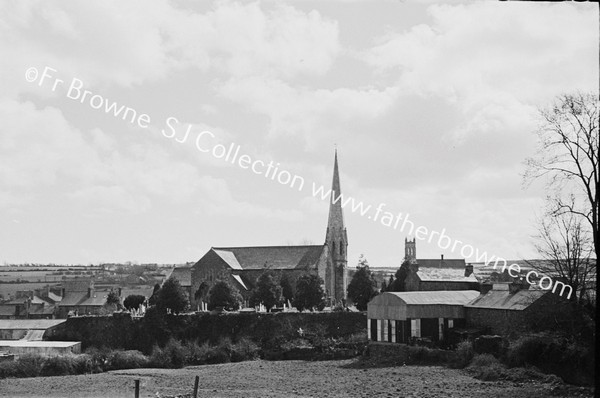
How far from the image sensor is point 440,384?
99.9 feet

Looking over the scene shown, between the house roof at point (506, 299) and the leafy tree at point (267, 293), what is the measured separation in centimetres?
1937

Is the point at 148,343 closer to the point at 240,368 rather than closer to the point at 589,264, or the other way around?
the point at 240,368

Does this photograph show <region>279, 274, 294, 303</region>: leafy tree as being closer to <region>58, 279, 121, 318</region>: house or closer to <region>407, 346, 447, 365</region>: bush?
<region>58, 279, 121, 318</region>: house

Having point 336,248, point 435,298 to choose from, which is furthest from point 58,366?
point 336,248

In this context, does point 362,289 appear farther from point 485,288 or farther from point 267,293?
point 485,288

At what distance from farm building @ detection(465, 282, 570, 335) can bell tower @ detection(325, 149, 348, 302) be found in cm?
3257

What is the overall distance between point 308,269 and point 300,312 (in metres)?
16.8

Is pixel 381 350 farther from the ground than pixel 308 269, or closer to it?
closer to it

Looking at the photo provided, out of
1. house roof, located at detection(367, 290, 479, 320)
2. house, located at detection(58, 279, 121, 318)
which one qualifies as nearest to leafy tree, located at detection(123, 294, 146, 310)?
house, located at detection(58, 279, 121, 318)

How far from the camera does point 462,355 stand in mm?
37094

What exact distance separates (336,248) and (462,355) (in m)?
41.5

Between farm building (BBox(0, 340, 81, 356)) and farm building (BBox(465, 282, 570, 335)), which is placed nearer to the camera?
farm building (BBox(465, 282, 570, 335))

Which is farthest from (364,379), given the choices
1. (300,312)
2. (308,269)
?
(308,269)

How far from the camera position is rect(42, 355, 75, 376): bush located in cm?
4188
